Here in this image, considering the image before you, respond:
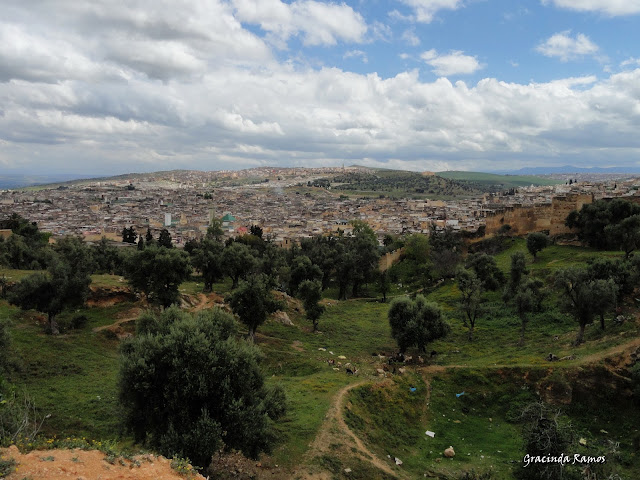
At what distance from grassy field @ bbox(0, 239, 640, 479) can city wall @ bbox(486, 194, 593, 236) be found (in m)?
22.7

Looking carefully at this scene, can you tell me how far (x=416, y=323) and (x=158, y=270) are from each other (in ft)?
48.5

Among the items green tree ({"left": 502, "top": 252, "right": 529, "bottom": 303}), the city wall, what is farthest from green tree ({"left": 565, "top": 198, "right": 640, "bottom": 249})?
green tree ({"left": 502, "top": 252, "right": 529, "bottom": 303})

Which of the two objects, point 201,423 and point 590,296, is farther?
point 590,296

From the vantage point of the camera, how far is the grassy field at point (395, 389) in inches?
573

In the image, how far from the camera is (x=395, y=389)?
18.6 metres

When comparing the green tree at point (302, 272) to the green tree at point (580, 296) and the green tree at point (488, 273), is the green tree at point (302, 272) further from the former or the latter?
the green tree at point (580, 296)

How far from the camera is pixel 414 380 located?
1981 centimetres

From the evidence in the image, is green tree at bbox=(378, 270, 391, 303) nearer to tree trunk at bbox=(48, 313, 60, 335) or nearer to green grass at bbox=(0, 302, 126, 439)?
green grass at bbox=(0, 302, 126, 439)

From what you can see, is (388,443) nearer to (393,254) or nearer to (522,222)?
(393,254)

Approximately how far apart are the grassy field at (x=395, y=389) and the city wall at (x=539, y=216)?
22709 millimetres

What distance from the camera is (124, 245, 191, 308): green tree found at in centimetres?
2480

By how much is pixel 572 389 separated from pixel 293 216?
111392mm

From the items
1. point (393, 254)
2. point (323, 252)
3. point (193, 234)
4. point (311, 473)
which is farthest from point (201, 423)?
point (193, 234)

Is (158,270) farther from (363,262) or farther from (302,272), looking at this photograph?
(363,262)
